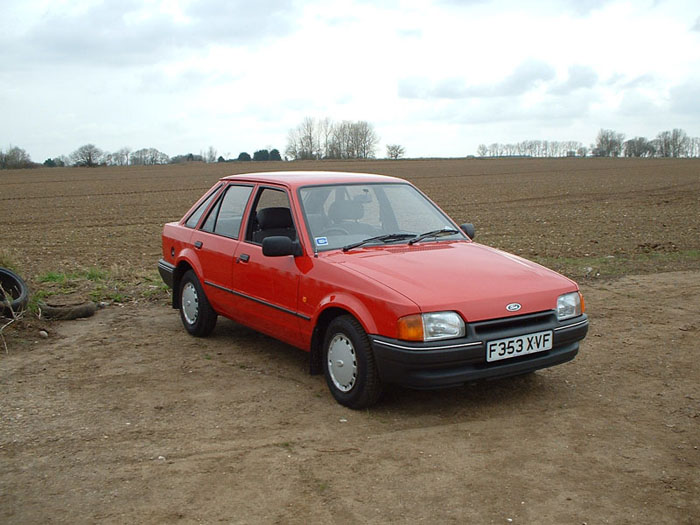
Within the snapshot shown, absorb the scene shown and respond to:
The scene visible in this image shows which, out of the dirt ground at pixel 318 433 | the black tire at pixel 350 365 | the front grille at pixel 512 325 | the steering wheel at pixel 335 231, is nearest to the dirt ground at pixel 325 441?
the dirt ground at pixel 318 433

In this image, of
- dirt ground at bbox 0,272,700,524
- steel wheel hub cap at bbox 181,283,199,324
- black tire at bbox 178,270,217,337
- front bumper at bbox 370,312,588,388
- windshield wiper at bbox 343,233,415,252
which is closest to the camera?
dirt ground at bbox 0,272,700,524

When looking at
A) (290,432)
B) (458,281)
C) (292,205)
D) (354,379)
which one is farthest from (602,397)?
(292,205)

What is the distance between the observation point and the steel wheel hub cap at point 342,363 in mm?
4848

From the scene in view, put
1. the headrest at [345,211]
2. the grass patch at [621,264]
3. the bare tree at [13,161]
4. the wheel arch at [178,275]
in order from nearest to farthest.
→ the headrest at [345,211]
the wheel arch at [178,275]
the grass patch at [621,264]
the bare tree at [13,161]

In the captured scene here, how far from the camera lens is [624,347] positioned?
6406mm

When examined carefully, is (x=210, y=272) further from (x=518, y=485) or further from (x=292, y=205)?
(x=518, y=485)

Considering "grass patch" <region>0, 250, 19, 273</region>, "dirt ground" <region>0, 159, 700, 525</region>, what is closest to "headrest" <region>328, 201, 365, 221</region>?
"dirt ground" <region>0, 159, 700, 525</region>

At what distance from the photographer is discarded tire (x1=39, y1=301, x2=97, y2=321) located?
25.2ft

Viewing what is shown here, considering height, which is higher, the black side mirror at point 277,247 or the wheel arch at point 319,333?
the black side mirror at point 277,247

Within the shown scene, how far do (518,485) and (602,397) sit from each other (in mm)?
1710

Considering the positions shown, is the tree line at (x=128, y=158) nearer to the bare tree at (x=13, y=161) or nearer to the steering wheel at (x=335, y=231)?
the bare tree at (x=13, y=161)

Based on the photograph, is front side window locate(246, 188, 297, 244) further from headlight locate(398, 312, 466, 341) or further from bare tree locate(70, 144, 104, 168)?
bare tree locate(70, 144, 104, 168)

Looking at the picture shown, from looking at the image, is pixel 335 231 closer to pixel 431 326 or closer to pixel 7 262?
pixel 431 326

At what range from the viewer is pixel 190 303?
23.1 feet
